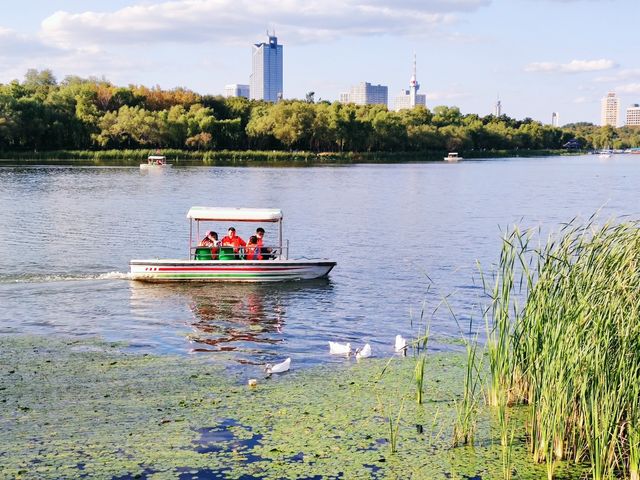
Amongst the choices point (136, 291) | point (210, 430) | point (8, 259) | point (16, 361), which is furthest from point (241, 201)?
point (210, 430)

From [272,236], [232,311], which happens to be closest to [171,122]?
[272,236]

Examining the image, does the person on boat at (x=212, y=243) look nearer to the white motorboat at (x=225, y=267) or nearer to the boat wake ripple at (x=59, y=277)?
the white motorboat at (x=225, y=267)

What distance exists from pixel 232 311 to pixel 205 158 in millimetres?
106106

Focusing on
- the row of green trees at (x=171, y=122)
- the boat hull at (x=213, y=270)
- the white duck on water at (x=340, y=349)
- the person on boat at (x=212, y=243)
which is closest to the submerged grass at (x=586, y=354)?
the white duck on water at (x=340, y=349)

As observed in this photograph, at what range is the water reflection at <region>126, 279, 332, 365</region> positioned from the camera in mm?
18828

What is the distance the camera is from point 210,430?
1286cm

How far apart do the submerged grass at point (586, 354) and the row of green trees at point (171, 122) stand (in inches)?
4163

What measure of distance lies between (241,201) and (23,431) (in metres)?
44.6

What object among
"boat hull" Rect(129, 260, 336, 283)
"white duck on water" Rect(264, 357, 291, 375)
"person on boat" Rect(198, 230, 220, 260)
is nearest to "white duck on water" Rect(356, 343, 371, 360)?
"white duck on water" Rect(264, 357, 291, 375)

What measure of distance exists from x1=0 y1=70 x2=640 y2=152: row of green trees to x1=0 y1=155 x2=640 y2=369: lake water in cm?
4594

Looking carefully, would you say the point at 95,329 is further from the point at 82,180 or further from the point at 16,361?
the point at 82,180

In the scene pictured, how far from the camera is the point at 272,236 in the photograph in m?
41.3

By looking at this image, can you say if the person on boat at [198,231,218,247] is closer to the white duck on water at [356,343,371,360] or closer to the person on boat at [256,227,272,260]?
the person on boat at [256,227,272,260]

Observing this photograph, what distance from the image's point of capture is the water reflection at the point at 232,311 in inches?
741
